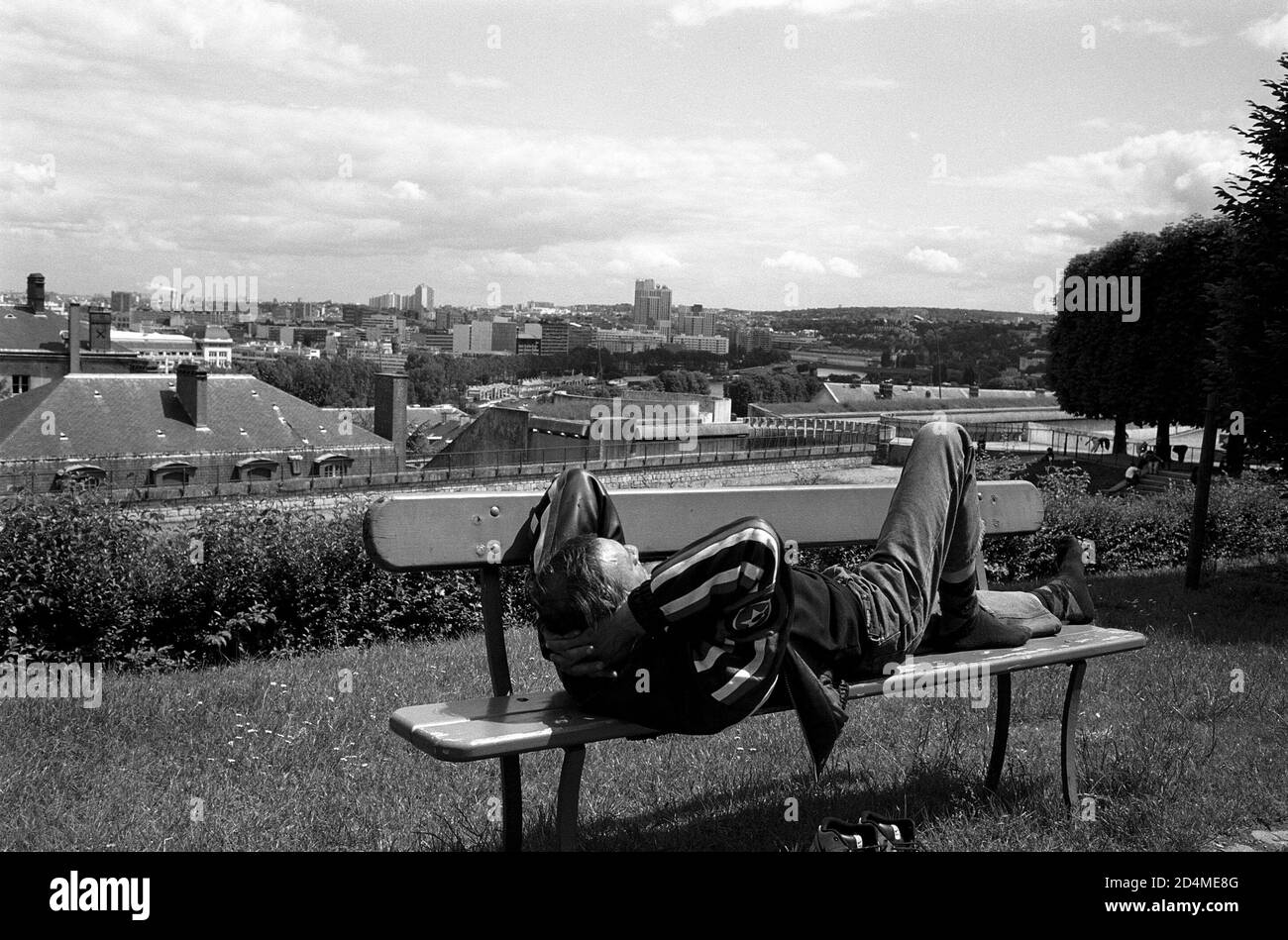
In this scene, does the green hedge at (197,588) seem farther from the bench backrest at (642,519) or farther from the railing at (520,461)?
the railing at (520,461)

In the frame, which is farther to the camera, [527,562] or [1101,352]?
[1101,352]

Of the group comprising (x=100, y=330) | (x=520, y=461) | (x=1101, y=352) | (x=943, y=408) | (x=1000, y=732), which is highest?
(x=100, y=330)

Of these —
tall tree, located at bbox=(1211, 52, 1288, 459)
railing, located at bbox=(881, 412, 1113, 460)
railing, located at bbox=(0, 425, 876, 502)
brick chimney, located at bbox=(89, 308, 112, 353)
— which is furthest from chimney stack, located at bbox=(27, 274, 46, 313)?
tall tree, located at bbox=(1211, 52, 1288, 459)

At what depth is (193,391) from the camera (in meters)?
40.1

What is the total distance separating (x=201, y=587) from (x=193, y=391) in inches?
1364

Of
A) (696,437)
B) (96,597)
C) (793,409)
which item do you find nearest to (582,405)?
(696,437)

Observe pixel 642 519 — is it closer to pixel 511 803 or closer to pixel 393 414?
pixel 511 803

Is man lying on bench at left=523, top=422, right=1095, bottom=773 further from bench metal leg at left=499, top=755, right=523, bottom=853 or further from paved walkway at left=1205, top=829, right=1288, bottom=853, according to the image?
paved walkway at left=1205, top=829, right=1288, bottom=853

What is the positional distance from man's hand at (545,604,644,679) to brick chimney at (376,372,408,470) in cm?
4521

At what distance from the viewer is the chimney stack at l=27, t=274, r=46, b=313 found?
80.5 meters

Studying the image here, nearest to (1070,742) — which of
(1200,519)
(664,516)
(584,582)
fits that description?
(664,516)

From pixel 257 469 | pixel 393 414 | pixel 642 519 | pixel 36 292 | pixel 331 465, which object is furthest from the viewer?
pixel 36 292

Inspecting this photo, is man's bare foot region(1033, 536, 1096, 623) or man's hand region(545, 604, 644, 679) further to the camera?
man's bare foot region(1033, 536, 1096, 623)
